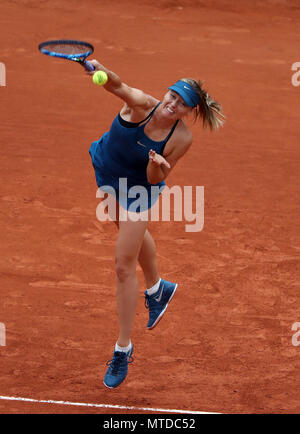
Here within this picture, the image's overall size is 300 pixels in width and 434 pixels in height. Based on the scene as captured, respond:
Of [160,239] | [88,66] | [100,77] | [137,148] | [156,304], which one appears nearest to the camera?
[100,77]

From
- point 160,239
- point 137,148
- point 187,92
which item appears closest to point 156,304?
point 137,148

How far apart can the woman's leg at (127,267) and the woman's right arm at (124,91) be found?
831 mm

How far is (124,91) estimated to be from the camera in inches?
182

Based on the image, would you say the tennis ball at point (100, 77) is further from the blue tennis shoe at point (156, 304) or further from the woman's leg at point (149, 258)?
the blue tennis shoe at point (156, 304)

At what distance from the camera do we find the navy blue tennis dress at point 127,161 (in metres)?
4.86

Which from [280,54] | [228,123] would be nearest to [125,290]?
[228,123]

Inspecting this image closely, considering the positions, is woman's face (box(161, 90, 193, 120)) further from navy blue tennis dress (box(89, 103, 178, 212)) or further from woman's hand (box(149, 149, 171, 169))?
woman's hand (box(149, 149, 171, 169))

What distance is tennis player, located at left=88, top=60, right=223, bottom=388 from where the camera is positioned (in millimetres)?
4711

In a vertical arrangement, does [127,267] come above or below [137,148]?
below

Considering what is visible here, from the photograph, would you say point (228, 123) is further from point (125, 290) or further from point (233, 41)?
point (125, 290)

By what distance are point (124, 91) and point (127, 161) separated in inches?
21.7

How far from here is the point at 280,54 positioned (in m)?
13.5

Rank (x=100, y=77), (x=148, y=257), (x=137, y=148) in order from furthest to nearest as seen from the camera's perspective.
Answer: (x=148, y=257) → (x=137, y=148) → (x=100, y=77)

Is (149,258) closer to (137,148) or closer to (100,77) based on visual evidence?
(137,148)
